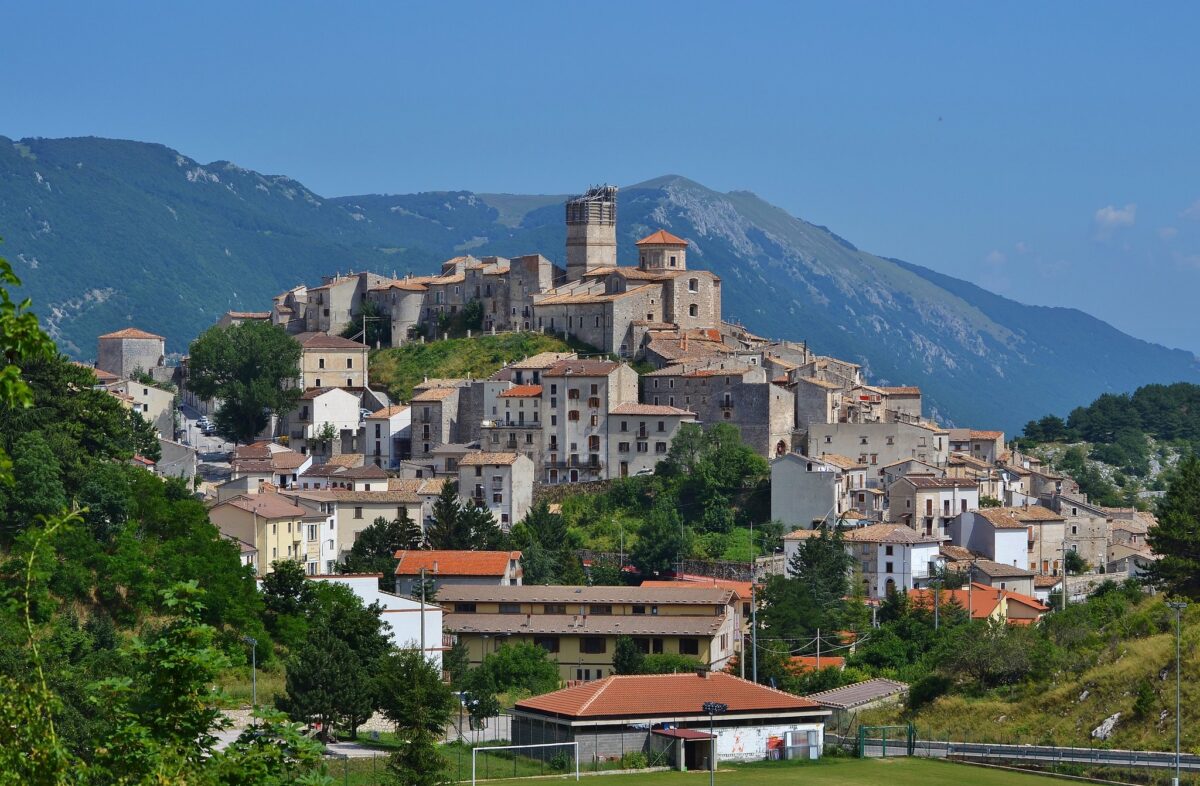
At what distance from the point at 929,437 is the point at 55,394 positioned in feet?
118

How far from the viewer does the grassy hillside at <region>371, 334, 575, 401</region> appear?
9650 centimetres

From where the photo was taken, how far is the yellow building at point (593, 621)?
213 feet

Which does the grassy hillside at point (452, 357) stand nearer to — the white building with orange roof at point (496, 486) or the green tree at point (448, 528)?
the white building with orange roof at point (496, 486)

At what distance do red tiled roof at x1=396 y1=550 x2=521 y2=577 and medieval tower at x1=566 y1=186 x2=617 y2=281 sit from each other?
116 feet

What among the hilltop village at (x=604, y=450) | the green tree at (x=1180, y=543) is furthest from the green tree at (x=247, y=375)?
the green tree at (x=1180, y=543)

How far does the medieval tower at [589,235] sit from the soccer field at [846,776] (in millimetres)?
60076

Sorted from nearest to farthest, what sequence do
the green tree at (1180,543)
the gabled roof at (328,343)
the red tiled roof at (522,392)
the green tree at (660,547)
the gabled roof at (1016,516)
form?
1. the green tree at (1180,543)
2. the green tree at (660,547)
3. the gabled roof at (1016,516)
4. the red tiled roof at (522,392)
5. the gabled roof at (328,343)

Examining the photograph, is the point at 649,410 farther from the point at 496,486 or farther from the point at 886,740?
the point at 886,740

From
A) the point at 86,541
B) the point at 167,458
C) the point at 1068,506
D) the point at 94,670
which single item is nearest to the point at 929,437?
the point at 1068,506

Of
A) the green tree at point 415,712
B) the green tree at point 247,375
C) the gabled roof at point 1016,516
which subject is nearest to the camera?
the green tree at point 415,712

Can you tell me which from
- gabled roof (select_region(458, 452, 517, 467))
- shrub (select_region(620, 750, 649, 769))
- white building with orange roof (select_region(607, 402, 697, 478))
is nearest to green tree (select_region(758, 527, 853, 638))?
white building with orange roof (select_region(607, 402, 697, 478))

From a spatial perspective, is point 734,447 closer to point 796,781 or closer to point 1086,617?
point 1086,617

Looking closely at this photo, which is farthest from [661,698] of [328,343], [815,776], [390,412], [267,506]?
[328,343]

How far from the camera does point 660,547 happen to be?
77.6 m
